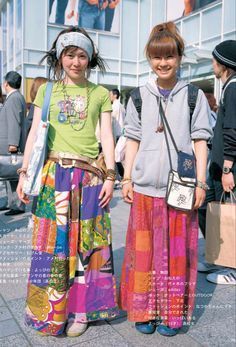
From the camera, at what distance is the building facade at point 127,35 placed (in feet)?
34.0

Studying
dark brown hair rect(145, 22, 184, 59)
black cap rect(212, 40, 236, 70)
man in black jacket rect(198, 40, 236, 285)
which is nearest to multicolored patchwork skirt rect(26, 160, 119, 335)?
dark brown hair rect(145, 22, 184, 59)

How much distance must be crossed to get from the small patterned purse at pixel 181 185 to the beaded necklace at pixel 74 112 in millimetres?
447

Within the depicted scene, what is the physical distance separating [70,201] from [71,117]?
18.7 inches

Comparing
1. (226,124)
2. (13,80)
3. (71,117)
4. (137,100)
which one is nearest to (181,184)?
(137,100)

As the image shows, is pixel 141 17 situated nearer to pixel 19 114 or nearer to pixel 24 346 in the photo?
pixel 19 114

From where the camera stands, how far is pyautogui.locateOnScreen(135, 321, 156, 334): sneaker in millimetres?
2156

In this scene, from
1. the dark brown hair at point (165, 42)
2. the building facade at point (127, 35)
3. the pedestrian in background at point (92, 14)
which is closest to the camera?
the dark brown hair at point (165, 42)

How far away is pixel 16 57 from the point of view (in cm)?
1345

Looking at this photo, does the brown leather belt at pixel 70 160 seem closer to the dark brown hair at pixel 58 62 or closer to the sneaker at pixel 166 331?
the dark brown hair at pixel 58 62

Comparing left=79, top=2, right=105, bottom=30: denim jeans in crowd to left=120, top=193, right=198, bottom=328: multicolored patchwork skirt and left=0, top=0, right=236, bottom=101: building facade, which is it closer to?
left=0, top=0, right=236, bottom=101: building facade

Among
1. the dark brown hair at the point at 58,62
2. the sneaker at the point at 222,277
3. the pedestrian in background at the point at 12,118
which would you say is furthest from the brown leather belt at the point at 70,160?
the pedestrian in background at the point at 12,118

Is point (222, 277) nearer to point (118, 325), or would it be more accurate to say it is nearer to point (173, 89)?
point (118, 325)

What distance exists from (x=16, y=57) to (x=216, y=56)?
39.8ft

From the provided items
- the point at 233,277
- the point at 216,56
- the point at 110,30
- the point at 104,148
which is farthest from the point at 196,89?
the point at 110,30
